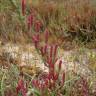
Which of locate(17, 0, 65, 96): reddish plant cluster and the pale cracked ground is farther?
the pale cracked ground

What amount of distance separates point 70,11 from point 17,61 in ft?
5.75

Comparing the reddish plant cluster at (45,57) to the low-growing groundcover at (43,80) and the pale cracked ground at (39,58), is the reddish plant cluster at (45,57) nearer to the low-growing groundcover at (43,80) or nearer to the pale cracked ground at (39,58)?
the low-growing groundcover at (43,80)

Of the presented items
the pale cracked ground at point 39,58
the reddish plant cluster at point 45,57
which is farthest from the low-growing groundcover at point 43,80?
the pale cracked ground at point 39,58

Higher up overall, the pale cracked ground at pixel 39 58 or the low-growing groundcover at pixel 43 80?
the low-growing groundcover at pixel 43 80

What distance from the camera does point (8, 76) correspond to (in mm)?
3484

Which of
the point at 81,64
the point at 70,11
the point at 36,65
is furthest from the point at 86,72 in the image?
the point at 70,11

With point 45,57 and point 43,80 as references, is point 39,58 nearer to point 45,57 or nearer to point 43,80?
point 43,80

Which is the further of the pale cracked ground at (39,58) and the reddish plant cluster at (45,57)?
the pale cracked ground at (39,58)

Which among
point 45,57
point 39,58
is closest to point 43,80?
point 45,57

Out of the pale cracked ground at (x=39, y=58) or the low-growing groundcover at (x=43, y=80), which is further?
the pale cracked ground at (x=39, y=58)

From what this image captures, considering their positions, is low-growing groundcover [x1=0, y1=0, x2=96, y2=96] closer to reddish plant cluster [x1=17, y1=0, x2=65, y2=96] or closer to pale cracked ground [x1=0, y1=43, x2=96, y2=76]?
reddish plant cluster [x1=17, y1=0, x2=65, y2=96]

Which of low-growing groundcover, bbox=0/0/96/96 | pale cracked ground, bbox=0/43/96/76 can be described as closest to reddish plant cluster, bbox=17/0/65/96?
low-growing groundcover, bbox=0/0/96/96

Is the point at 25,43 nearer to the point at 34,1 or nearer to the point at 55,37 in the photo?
the point at 55,37

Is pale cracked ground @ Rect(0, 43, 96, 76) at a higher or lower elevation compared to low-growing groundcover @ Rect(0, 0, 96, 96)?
lower
